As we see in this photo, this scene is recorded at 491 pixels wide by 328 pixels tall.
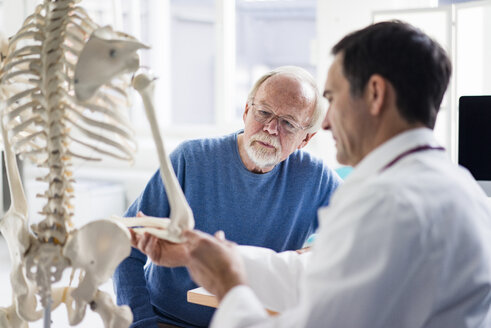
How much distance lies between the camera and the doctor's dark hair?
3.65 feet

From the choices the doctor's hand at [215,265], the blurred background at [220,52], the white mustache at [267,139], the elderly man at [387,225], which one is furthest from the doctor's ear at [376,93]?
the white mustache at [267,139]

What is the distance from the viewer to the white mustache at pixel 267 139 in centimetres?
190

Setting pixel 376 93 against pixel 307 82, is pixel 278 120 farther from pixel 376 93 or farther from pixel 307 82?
pixel 376 93

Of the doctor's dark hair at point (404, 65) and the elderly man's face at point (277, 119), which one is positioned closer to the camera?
the doctor's dark hair at point (404, 65)

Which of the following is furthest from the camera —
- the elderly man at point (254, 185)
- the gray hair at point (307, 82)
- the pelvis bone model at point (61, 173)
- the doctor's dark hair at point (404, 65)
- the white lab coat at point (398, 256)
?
the gray hair at point (307, 82)

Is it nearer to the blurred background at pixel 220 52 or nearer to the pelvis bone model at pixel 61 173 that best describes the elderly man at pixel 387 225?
the pelvis bone model at pixel 61 173

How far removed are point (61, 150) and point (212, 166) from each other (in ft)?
2.34

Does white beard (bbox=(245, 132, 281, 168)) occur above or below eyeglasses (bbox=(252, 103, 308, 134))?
below

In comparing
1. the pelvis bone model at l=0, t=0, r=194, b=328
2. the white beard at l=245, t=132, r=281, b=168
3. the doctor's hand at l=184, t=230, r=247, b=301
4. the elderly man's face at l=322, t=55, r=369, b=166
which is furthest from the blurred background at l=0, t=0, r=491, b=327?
the elderly man's face at l=322, t=55, r=369, b=166

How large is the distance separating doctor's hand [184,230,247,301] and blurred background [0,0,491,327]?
354mm

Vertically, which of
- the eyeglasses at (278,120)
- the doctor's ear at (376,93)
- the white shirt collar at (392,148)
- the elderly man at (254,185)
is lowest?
the elderly man at (254,185)

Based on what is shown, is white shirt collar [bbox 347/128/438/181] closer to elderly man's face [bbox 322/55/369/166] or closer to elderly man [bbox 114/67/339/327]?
elderly man's face [bbox 322/55/369/166]

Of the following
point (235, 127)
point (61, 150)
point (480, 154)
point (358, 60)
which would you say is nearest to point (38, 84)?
point (61, 150)

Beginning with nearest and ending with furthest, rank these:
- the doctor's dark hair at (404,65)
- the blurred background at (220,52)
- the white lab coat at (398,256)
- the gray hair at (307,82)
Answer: the white lab coat at (398,256), the doctor's dark hair at (404,65), the gray hair at (307,82), the blurred background at (220,52)
